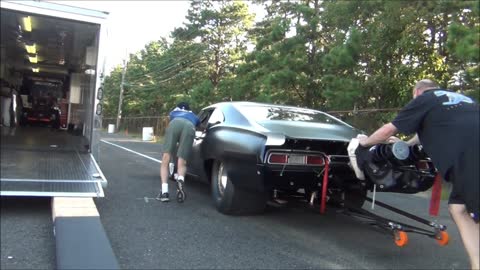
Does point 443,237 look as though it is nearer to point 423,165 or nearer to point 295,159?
point 423,165

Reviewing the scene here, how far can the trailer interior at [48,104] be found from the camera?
21.6 feet

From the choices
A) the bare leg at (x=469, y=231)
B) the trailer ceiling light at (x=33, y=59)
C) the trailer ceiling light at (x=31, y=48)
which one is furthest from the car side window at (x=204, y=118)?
the trailer ceiling light at (x=33, y=59)

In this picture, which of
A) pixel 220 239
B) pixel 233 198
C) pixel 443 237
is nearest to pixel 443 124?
pixel 443 237

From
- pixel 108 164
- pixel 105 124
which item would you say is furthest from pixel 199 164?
pixel 105 124

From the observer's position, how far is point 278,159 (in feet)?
17.2

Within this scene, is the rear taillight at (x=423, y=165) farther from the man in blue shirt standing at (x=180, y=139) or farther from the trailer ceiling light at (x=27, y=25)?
the trailer ceiling light at (x=27, y=25)

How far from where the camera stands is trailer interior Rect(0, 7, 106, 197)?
657cm

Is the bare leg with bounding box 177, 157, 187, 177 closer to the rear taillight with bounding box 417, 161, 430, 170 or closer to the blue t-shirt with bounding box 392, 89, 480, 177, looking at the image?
the rear taillight with bounding box 417, 161, 430, 170

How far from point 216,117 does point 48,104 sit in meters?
19.0

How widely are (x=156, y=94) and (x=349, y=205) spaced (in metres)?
43.5

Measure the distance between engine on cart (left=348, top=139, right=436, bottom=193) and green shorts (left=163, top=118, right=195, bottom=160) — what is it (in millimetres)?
3214

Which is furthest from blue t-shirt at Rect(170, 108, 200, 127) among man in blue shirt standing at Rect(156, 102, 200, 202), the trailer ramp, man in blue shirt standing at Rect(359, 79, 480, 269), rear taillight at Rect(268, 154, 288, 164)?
man in blue shirt standing at Rect(359, 79, 480, 269)

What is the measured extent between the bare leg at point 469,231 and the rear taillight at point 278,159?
1.82 meters

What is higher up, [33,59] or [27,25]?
[27,25]
